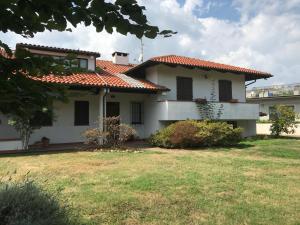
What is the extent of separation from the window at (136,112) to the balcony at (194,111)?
7.34 ft

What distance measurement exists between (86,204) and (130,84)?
1275 centimetres

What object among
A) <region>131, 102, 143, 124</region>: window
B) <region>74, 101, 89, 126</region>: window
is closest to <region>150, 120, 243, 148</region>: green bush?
<region>131, 102, 143, 124</region>: window

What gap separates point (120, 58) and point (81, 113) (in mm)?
7424

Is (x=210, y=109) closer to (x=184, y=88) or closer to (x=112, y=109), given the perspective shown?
(x=184, y=88)

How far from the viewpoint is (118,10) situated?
6.52 ft

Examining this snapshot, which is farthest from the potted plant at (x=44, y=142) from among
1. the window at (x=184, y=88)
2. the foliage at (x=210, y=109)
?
the foliage at (x=210, y=109)

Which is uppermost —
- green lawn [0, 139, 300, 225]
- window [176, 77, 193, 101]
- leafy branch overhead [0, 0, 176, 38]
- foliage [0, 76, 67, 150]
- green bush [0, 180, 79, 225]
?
window [176, 77, 193, 101]

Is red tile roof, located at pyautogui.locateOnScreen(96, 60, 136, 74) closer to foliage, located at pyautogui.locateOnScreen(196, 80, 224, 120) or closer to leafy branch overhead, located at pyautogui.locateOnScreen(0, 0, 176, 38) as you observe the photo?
foliage, located at pyautogui.locateOnScreen(196, 80, 224, 120)

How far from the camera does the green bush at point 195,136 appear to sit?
15.3 meters

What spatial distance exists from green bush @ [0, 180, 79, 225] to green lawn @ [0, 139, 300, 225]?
32.8 inches

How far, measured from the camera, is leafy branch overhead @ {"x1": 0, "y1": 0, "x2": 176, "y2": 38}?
198cm

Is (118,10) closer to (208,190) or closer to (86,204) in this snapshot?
(86,204)

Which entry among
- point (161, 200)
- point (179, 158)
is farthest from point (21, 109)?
point (179, 158)

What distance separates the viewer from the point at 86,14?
2066 millimetres
